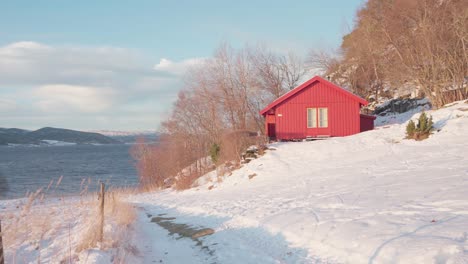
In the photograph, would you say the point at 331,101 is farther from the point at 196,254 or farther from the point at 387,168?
the point at 196,254

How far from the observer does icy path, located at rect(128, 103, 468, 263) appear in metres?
6.51

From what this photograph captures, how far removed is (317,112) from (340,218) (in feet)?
60.2

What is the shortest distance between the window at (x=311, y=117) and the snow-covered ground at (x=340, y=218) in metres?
7.32

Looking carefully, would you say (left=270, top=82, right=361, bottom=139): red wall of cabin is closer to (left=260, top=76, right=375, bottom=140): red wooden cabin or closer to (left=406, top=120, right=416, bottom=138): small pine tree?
(left=260, top=76, right=375, bottom=140): red wooden cabin

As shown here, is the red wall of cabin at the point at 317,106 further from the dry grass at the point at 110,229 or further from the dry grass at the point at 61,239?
the dry grass at the point at 61,239

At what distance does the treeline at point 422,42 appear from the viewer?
27.5 m

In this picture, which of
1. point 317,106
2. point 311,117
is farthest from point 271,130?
point 317,106

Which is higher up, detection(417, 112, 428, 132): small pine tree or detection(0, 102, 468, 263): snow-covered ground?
detection(417, 112, 428, 132): small pine tree

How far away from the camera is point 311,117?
2631 cm

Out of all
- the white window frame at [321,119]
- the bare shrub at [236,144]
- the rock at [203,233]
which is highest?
the white window frame at [321,119]

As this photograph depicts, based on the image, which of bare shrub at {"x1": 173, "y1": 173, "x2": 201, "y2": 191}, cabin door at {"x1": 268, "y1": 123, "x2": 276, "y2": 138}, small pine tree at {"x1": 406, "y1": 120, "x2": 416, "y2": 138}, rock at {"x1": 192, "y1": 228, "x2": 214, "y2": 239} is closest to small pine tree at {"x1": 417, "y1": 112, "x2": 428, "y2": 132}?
small pine tree at {"x1": 406, "y1": 120, "x2": 416, "y2": 138}

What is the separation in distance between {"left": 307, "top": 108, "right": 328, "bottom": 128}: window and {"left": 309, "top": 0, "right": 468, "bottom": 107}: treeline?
30.8ft

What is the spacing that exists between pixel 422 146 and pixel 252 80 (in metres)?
23.9

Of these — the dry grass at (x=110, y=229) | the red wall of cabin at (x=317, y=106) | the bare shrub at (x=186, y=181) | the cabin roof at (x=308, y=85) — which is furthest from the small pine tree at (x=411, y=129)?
the dry grass at (x=110, y=229)
